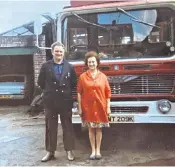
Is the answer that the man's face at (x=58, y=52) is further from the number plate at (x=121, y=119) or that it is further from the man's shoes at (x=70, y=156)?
the man's shoes at (x=70, y=156)

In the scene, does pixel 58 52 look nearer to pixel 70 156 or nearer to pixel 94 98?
pixel 94 98

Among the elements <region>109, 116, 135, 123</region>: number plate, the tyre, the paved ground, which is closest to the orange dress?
<region>109, 116, 135, 123</region>: number plate

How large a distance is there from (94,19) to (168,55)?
1459 millimetres

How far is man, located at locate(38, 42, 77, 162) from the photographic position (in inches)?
211

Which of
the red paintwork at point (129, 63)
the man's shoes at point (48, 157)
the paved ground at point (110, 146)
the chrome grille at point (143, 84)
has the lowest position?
the paved ground at point (110, 146)

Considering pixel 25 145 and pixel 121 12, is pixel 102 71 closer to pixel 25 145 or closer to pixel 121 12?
pixel 121 12

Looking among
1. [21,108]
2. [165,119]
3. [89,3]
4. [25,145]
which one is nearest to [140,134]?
[165,119]

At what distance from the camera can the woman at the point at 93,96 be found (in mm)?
5395

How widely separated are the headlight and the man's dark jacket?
146 cm

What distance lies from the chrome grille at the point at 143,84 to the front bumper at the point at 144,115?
0.24 metres

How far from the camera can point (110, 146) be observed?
6477 millimetres

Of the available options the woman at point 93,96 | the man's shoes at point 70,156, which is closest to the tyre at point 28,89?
the man's shoes at point 70,156

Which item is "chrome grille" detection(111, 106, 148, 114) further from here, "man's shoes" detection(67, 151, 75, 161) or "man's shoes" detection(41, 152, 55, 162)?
"man's shoes" detection(41, 152, 55, 162)

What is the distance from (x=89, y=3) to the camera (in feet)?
21.1
